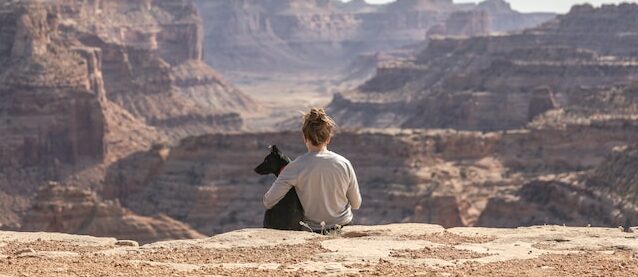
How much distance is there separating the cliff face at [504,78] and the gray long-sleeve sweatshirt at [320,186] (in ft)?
326

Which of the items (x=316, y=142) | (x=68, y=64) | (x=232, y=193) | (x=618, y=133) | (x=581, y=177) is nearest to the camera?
(x=316, y=142)

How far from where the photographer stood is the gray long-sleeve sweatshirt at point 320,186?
68.6 feet

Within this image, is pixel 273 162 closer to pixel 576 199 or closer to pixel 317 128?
pixel 317 128

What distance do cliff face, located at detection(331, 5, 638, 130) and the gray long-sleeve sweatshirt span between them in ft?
326

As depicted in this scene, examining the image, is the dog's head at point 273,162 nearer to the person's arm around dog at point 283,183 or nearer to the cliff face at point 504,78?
the person's arm around dog at point 283,183

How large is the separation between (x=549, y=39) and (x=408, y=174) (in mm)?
100751

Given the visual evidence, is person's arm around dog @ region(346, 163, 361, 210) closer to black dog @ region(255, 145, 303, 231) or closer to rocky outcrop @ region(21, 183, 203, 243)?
black dog @ region(255, 145, 303, 231)

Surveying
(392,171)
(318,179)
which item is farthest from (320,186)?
(392,171)

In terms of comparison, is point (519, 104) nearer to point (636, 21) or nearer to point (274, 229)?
point (636, 21)

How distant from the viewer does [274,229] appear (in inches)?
856

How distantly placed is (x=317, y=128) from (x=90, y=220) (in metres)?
47.6

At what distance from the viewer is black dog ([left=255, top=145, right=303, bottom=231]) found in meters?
21.5

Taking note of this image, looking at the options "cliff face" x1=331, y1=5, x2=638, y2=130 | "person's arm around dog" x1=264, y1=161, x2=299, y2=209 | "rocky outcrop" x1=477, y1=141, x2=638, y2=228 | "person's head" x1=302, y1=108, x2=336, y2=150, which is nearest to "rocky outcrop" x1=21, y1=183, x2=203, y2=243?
"rocky outcrop" x1=477, y1=141, x2=638, y2=228

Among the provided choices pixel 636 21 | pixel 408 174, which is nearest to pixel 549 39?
pixel 636 21
